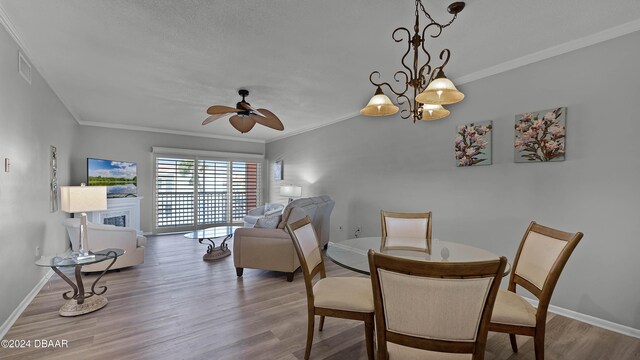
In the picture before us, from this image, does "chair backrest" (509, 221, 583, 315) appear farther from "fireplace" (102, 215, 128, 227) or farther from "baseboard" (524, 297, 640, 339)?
"fireplace" (102, 215, 128, 227)

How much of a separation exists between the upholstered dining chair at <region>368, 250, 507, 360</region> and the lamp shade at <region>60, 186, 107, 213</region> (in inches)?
137

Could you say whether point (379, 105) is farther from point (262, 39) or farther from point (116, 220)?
point (116, 220)

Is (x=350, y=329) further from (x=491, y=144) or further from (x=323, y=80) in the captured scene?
(x=323, y=80)

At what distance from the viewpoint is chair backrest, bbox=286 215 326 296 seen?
1.93m

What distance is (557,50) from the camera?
103 inches

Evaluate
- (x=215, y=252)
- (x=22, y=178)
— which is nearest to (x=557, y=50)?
(x=215, y=252)

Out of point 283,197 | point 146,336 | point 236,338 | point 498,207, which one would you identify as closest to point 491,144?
point 498,207

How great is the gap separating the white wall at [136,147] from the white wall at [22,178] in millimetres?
2205

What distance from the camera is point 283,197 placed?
7137 millimetres

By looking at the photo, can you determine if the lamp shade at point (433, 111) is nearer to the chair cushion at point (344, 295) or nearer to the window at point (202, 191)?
the chair cushion at point (344, 295)

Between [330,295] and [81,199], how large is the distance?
308 cm

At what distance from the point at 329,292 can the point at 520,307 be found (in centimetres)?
117

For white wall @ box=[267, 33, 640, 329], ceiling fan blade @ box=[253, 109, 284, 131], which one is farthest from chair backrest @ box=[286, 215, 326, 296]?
white wall @ box=[267, 33, 640, 329]

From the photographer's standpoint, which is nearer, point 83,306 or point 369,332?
point 369,332
